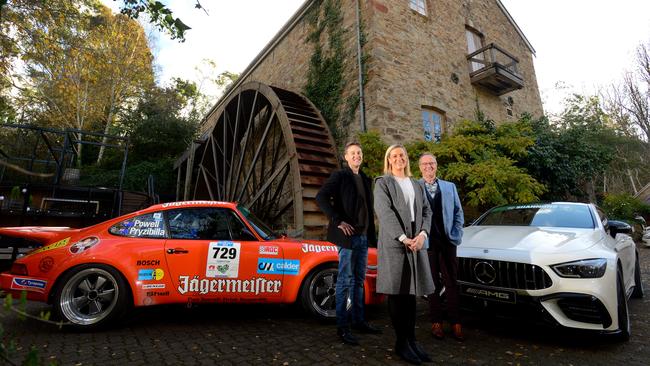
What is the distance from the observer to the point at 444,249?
305 cm

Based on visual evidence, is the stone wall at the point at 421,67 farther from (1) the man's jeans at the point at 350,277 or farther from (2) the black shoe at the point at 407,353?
(2) the black shoe at the point at 407,353

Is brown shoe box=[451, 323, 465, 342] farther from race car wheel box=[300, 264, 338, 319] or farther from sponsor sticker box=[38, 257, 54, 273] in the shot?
sponsor sticker box=[38, 257, 54, 273]

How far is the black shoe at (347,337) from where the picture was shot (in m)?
2.72

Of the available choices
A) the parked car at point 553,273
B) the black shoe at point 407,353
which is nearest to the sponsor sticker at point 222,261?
the black shoe at point 407,353

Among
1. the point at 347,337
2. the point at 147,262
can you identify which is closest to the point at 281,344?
the point at 347,337

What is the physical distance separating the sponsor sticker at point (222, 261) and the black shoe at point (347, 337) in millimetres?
1152

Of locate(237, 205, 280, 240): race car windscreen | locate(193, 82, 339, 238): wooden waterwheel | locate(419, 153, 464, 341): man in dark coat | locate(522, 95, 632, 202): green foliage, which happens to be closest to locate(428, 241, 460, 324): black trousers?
locate(419, 153, 464, 341): man in dark coat

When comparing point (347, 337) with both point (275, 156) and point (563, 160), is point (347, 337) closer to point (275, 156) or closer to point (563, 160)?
point (275, 156)

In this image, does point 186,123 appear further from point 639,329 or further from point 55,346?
point 639,329

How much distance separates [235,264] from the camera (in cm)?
323

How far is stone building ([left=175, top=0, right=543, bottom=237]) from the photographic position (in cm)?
770

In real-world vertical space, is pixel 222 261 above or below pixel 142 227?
below

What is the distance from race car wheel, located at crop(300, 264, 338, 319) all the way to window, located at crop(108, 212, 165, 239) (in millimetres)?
1558

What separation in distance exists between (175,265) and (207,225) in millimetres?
500
